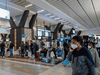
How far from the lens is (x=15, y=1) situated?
23.1 feet

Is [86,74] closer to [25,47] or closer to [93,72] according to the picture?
[93,72]

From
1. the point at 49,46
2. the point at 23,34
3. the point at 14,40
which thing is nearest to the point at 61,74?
the point at 49,46

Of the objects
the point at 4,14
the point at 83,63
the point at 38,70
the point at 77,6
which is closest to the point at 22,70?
the point at 38,70

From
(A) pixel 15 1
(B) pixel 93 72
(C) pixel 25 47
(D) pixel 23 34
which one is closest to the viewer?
(B) pixel 93 72

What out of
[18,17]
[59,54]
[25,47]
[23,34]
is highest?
[18,17]

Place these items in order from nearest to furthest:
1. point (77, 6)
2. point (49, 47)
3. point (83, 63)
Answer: point (83, 63) → point (49, 47) → point (77, 6)

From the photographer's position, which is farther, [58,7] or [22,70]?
[58,7]

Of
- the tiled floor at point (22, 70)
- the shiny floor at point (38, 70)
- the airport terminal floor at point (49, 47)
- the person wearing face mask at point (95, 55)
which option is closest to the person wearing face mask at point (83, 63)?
the airport terminal floor at point (49, 47)

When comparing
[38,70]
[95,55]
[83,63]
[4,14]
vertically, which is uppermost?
[4,14]

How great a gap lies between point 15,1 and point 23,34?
152 inches

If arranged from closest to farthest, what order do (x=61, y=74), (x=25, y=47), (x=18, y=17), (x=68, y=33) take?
(x=61, y=74), (x=25, y=47), (x=18, y=17), (x=68, y=33)

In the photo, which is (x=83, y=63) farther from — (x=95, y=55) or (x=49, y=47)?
(x=49, y=47)

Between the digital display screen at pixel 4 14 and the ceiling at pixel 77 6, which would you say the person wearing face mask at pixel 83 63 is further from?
the ceiling at pixel 77 6

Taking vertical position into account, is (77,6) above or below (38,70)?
above
